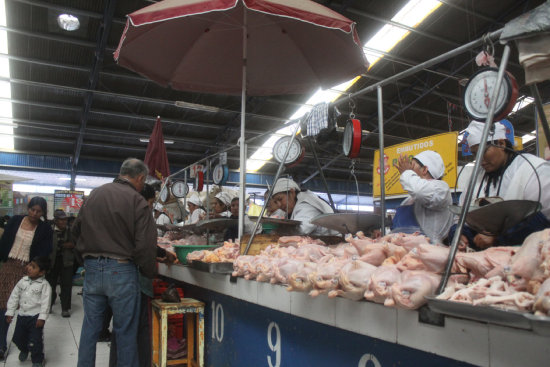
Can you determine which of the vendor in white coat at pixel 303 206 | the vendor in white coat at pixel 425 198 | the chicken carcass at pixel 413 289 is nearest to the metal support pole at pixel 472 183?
the chicken carcass at pixel 413 289

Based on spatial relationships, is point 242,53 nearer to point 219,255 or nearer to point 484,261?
point 219,255

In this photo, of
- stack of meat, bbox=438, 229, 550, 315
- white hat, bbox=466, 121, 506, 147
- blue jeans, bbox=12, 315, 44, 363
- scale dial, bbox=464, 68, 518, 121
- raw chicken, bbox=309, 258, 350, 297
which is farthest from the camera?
blue jeans, bbox=12, 315, 44, 363

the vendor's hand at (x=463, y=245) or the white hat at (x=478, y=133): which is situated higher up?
the white hat at (x=478, y=133)

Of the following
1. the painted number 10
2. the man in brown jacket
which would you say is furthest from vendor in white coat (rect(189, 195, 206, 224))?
the man in brown jacket

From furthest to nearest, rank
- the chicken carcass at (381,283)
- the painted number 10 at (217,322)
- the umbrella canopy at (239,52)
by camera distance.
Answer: the painted number 10 at (217,322), the umbrella canopy at (239,52), the chicken carcass at (381,283)

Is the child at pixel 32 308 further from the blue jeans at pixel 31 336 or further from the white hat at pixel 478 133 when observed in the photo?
the white hat at pixel 478 133

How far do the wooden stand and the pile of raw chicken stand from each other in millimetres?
1630

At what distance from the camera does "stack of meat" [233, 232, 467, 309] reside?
4.92 ft

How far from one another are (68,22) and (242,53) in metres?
7.19

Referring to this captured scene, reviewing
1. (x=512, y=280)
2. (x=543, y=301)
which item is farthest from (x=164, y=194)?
(x=543, y=301)

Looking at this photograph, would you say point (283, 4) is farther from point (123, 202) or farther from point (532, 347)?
point (532, 347)

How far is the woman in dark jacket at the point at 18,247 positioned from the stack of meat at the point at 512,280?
4.64 meters

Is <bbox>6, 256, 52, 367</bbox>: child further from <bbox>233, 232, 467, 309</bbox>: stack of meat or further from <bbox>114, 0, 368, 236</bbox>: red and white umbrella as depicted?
<bbox>233, 232, 467, 309</bbox>: stack of meat

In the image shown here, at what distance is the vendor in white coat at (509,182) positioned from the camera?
202cm
